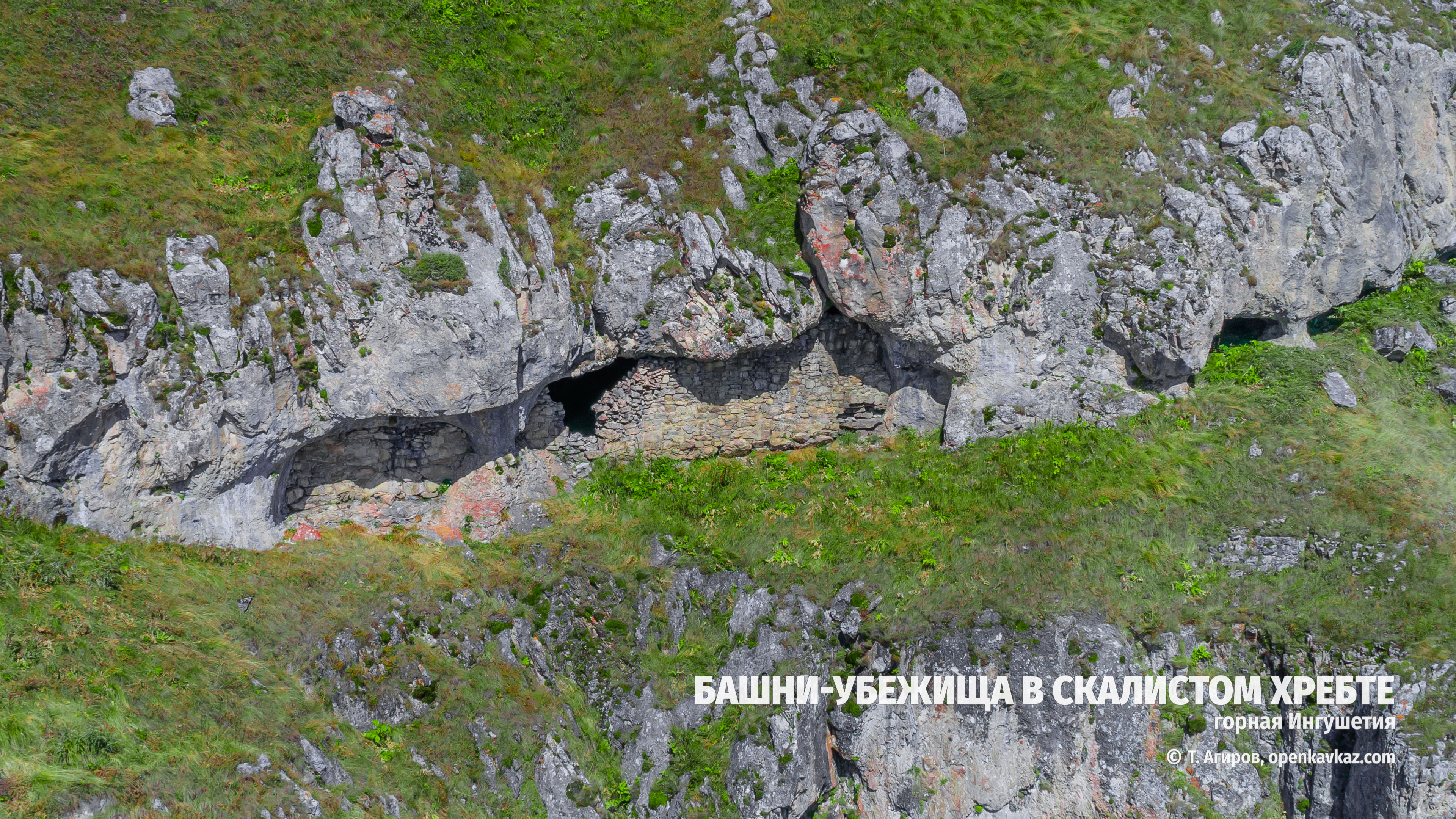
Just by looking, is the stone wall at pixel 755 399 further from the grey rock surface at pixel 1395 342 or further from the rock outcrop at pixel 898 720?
the grey rock surface at pixel 1395 342

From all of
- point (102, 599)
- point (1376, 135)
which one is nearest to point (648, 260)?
point (102, 599)

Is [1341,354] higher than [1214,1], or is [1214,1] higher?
[1214,1]

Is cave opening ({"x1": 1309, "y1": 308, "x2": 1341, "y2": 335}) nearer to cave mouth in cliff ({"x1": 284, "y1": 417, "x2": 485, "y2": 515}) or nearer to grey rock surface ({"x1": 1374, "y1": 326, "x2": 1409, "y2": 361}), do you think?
grey rock surface ({"x1": 1374, "y1": 326, "x2": 1409, "y2": 361})

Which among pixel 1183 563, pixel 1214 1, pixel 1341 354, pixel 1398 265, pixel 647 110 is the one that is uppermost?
pixel 1214 1

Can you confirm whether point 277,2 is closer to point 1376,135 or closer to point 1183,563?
point 1183,563

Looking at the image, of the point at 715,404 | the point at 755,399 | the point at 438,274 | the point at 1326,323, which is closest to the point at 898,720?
the point at 755,399

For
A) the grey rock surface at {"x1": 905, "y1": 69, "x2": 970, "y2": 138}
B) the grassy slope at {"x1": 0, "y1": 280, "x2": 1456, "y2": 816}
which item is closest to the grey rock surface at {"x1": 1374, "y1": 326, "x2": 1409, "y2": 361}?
the grassy slope at {"x1": 0, "y1": 280, "x2": 1456, "y2": 816}
